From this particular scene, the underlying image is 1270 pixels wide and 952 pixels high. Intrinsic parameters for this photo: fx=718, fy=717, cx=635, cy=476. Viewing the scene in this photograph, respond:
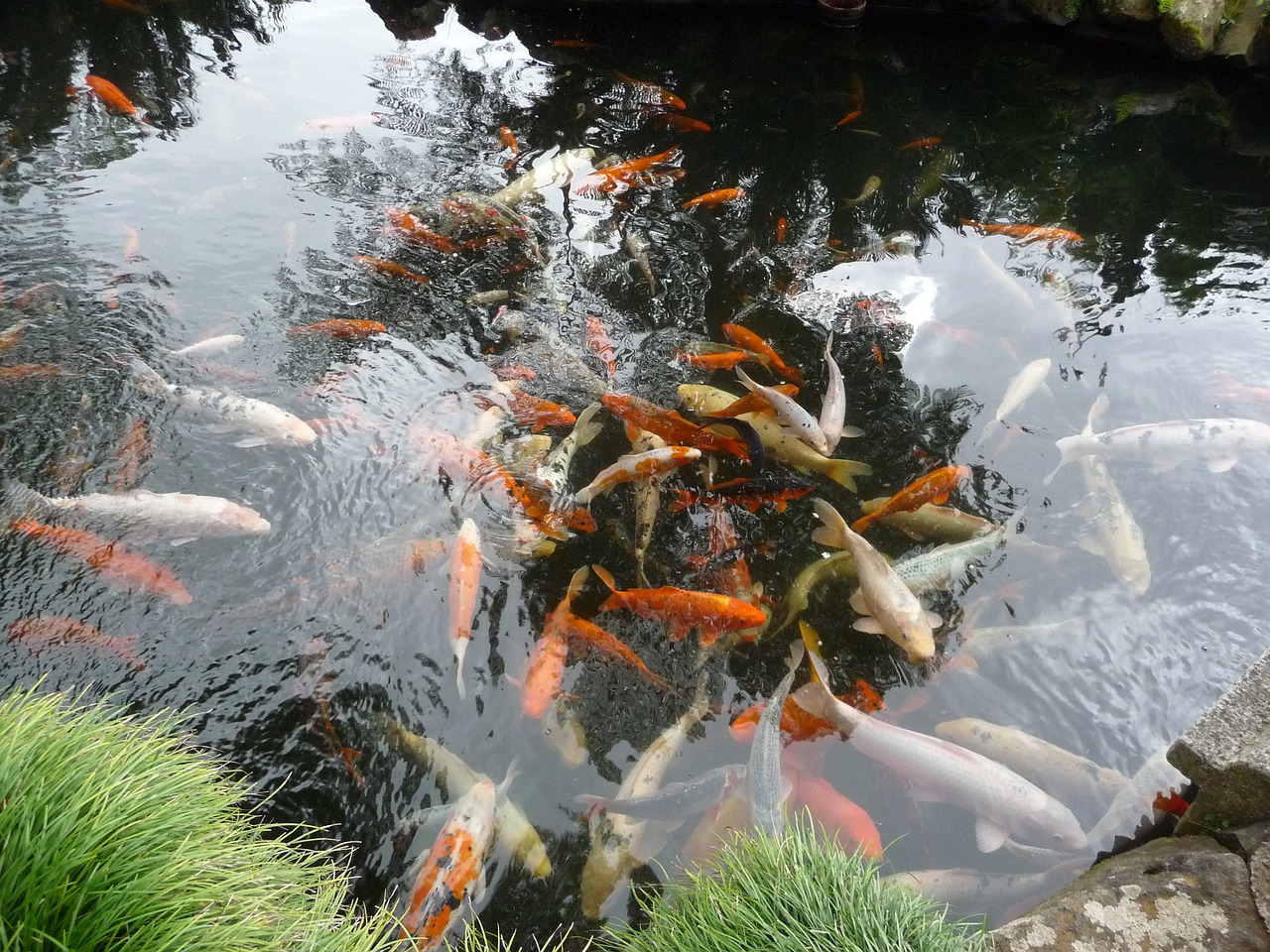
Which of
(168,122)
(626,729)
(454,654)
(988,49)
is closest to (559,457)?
(454,654)

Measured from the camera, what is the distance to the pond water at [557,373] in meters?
→ 3.22

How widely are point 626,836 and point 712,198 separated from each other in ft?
18.1

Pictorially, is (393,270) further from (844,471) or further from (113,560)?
(844,471)

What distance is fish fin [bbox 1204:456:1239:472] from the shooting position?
4500mm

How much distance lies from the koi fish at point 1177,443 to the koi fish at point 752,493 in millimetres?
1771

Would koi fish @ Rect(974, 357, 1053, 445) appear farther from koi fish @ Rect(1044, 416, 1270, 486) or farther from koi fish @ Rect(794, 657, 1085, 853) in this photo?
koi fish @ Rect(794, 657, 1085, 853)

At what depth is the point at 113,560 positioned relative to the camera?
3.44m

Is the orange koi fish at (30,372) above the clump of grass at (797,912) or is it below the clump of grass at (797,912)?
below

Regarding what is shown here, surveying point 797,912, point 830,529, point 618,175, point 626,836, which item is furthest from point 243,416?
point 618,175

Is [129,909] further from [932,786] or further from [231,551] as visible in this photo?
[932,786]

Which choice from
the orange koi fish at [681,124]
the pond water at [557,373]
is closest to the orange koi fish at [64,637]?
the pond water at [557,373]

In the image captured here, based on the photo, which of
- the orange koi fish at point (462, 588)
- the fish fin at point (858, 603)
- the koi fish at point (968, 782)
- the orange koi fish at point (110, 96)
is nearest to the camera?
the koi fish at point (968, 782)

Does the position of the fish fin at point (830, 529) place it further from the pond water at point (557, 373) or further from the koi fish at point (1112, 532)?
the koi fish at point (1112, 532)

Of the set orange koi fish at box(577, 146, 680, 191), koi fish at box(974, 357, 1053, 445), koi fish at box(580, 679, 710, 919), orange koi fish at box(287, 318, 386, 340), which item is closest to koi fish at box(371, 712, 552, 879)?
koi fish at box(580, 679, 710, 919)
